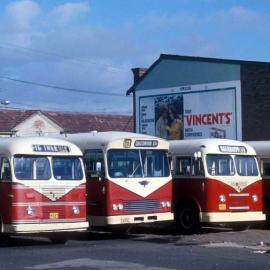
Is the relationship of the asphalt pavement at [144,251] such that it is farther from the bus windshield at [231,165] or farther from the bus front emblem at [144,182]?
the bus windshield at [231,165]

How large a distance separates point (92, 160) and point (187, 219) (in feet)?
11.5

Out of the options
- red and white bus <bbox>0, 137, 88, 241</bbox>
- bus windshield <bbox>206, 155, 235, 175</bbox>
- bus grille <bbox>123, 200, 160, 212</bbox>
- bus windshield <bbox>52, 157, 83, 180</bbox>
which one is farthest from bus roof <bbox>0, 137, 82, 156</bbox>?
bus windshield <bbox>206, 155, 235, 175</bbox>

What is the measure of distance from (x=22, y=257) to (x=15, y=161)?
2.87m

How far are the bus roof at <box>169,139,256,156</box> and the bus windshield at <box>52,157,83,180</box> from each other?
12.3 ft

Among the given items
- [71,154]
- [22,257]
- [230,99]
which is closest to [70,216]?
[71,154]

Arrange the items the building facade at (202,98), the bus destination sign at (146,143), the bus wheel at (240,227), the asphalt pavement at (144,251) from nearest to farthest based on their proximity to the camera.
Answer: the asphalt pavement at (144,251) < the bus destination sign at (146,143) < the bus wheel at (240,227) < the building facade at (202,98)

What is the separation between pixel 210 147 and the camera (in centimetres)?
2114

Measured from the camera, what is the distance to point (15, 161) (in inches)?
697

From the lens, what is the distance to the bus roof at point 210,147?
21156 mm

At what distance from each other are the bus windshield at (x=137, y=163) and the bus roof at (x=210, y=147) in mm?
1017

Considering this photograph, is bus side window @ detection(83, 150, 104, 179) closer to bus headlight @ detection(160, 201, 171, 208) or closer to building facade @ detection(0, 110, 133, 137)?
bus headlight @ detection(160, 201, 171, 208)

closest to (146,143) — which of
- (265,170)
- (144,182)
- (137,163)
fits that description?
(137,163)

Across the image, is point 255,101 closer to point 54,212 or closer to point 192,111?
point 192,111

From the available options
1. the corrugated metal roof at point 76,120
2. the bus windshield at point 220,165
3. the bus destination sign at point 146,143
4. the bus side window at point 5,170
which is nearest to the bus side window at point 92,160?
the bus destination sign at point 146,143
